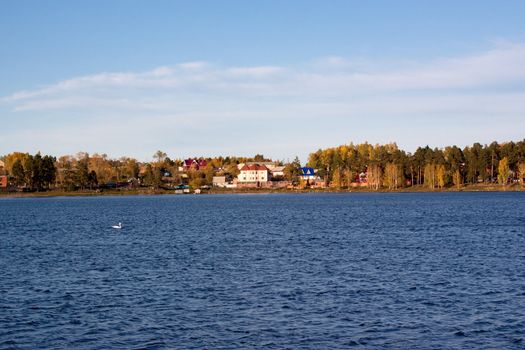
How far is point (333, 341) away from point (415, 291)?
9893mm

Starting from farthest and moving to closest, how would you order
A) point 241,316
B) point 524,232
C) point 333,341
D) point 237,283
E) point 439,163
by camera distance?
point 439,163 < point 524,232 < point 237,283 < point 241,316 < point 333,341

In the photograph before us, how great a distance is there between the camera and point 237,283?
3366 centimetres

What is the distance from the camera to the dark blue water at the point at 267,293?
75.9ft

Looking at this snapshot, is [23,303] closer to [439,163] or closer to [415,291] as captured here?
[415,291]

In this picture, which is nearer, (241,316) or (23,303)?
(241,316)

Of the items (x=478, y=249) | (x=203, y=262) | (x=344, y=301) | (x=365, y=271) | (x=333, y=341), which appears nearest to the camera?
(x=333, y=341)

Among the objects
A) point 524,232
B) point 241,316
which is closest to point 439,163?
point 524,232

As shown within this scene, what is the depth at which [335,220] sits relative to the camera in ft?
275

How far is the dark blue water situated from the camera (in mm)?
23141

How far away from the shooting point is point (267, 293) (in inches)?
1209

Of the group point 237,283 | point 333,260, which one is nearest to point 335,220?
point 333,260

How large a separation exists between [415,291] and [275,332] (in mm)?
10150

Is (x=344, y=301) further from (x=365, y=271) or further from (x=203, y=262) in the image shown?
(x=203, y=262)

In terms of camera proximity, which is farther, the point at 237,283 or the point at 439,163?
the point at 439,163
